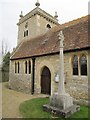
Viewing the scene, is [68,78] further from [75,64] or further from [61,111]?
[61,111]

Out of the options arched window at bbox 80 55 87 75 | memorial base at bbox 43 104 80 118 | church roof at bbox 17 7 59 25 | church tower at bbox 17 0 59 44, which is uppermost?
church roof at bbox 17 7 59 25

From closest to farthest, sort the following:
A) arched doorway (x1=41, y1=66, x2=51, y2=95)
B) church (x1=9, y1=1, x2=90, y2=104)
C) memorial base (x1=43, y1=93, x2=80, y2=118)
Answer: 1. memorial base (x1=43, y1=93, x2=80, y2=118)
2. church (x1=9, y1=1, x2=90, y2=104)
3. arched doorway (x1=41, y1=66, x2=51, y2=95)

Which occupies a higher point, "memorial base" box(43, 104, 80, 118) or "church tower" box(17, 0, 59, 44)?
"church tower" box(17, 0, 59, 44)

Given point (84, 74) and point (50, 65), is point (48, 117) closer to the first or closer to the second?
point (84, 74)

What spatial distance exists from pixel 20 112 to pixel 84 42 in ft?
21.8

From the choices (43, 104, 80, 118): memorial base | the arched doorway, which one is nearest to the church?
the arched doorway

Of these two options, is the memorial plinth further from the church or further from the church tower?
the church tower

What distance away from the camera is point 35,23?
21.8 metres

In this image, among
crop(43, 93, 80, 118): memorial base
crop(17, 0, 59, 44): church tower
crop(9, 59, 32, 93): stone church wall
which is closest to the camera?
crop(43, 93, 80, 118): memorial base

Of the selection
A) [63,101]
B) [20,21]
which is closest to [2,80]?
[20,21]

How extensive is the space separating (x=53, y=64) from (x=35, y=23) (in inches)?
409

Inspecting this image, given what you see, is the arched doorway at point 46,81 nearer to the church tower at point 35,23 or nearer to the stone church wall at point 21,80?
the stone church wall at point 21,80

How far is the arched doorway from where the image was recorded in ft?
46.8

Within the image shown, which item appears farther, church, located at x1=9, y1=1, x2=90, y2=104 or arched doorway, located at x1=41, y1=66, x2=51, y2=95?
arched doorway, located at x1=41, y1=66, x2=51, y2=95
